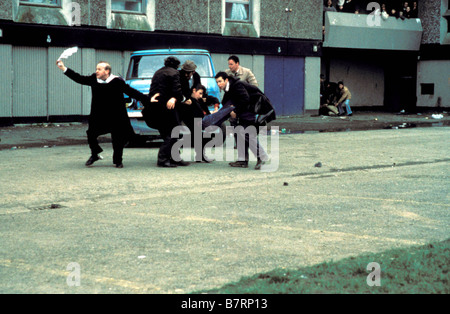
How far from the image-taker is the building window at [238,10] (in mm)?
26562

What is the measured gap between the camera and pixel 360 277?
4820 mm

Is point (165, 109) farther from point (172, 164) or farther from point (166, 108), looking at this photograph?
point (172, 164)

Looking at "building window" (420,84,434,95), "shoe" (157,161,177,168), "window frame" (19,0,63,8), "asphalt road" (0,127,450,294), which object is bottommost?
"asphalt road" (0,127,450,294)

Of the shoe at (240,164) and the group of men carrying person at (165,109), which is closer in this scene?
the group of men carrying person at (165,109)

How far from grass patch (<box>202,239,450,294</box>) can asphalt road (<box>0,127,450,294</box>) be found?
41 centimetres

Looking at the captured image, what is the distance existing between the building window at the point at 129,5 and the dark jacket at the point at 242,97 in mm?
12846

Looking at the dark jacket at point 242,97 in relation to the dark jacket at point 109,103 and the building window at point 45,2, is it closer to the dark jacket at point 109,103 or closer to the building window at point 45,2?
the dark jacket at point 109,103

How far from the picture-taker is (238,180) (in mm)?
10562

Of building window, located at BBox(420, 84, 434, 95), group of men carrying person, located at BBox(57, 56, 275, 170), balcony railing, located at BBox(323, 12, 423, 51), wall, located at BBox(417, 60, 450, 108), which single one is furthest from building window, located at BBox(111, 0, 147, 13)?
Answer: building window, located at BBox(420, 84, 434, 95)

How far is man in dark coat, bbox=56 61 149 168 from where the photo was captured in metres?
11.5

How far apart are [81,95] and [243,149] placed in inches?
479

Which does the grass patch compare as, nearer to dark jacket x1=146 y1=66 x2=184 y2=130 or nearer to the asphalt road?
the asphalt road

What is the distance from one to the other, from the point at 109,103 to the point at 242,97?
2.09 m

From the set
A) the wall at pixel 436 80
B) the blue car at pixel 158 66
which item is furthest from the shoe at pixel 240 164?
the wall at pixel 436 80
